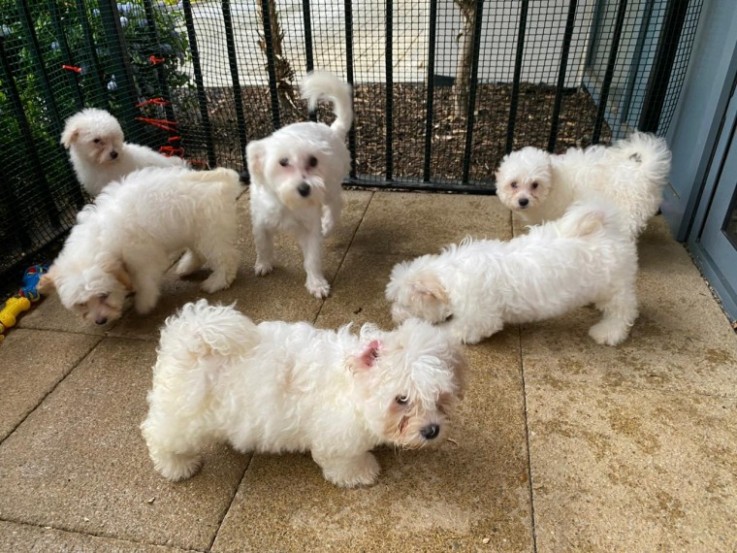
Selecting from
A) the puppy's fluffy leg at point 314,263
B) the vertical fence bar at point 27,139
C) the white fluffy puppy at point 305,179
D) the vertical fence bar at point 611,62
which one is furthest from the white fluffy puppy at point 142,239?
the vertical fence bar at point 611,62

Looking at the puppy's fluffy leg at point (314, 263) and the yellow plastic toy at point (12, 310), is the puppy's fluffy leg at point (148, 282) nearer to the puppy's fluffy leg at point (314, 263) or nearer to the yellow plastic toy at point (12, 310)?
the yellow plastic toy at point (12, 310)

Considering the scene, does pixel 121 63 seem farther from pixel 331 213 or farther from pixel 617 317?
pixel 617 317

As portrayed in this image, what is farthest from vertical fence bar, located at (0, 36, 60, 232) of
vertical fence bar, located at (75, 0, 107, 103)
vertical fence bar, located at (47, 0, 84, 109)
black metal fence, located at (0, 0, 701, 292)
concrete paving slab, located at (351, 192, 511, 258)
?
concrete paving slab, located at (351, 192, 511, 258)

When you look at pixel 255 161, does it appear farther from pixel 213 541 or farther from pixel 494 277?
pixel 213 541

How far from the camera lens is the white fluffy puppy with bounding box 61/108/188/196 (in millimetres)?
4402

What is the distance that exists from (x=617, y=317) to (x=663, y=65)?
2744 millimetres

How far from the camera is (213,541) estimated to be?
2385 mm

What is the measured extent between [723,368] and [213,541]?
10.2 feet

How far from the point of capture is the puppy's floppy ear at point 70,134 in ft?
14.4

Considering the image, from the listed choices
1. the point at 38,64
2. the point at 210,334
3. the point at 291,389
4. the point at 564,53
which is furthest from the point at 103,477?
the point at 564,53

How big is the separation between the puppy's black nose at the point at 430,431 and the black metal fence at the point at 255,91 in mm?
3700

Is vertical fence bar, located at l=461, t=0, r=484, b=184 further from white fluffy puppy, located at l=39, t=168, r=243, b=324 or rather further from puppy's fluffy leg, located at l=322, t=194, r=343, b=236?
white fluffy puppy, located at l=39, t=168, r=243, b=324

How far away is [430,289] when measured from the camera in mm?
3295

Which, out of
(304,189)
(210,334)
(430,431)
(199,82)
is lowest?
(430,431)
